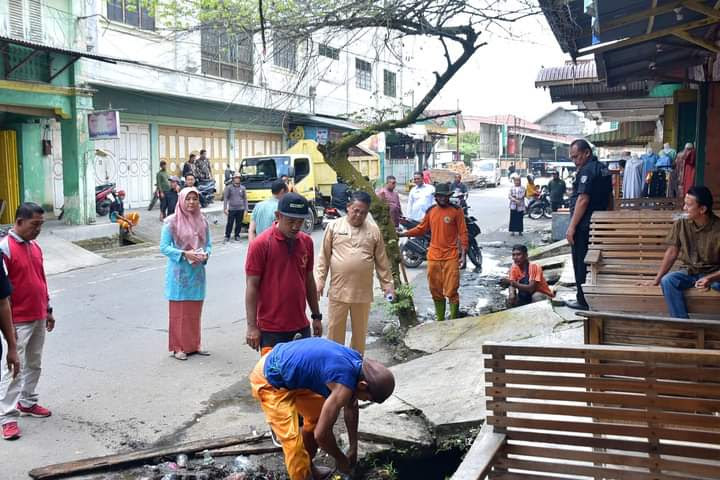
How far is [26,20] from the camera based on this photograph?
15352 mm

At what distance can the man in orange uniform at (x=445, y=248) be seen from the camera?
8164mm

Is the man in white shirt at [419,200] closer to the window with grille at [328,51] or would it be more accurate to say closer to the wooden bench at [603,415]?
the window with grille at [328,51]

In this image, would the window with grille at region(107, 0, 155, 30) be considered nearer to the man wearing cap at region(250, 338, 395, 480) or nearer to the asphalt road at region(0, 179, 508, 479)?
the asphalt road at region(0, 179, 508, 479)

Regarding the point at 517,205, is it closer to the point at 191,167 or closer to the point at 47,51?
the point at 191,167

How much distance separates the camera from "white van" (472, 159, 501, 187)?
1816 inches

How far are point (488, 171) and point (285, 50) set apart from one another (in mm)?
39185

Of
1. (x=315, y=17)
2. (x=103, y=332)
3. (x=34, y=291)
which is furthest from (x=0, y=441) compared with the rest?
(x=315, y=17)

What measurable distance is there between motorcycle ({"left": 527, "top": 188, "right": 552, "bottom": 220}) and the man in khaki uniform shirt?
62.6 feet

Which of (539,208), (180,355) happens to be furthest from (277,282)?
(539,208)

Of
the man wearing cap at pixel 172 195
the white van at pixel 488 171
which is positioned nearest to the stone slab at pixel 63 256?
the man wearing cap at pixel 172 195

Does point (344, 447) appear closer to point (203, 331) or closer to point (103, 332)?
point (203, 331)

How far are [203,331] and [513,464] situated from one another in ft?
17.8

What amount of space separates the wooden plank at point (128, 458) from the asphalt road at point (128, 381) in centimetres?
21

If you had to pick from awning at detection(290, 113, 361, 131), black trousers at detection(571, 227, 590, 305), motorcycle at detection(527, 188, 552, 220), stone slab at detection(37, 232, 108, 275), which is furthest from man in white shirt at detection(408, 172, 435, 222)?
awning at detection(290, 113, 361, 131)
